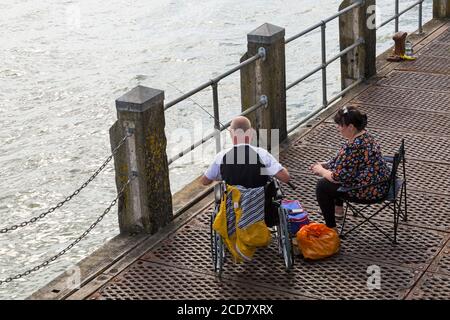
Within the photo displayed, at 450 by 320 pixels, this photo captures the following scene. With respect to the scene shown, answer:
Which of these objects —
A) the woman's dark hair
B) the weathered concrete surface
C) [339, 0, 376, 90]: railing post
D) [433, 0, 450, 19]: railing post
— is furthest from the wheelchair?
[433, 0, 450, 19]: railing post

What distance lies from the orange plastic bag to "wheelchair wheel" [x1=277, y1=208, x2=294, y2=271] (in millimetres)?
154

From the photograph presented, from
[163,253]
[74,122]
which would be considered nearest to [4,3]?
[74,122]

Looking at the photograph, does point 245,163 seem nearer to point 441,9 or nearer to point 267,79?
point 267,79

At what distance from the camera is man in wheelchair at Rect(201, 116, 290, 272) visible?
7.32m

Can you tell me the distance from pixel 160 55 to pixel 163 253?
15489 millimetres

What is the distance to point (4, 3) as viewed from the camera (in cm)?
2744

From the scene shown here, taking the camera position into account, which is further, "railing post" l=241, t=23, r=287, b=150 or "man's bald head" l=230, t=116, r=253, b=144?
"railing post" l=241, t=23, r=287, b=150

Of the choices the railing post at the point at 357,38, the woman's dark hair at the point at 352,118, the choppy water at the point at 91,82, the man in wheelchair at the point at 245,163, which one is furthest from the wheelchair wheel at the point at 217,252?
the railing post at the point at 357,38

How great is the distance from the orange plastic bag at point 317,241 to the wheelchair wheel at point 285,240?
15 cm

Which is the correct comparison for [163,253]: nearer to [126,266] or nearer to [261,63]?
[126,266]

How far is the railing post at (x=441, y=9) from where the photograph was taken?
1533cm

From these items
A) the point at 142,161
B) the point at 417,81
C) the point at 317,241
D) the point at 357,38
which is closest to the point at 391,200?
the point at 317,241

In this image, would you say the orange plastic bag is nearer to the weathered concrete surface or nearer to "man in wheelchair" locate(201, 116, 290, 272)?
the weathered concrete surface

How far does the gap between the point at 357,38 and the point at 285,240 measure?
5.33 meters
